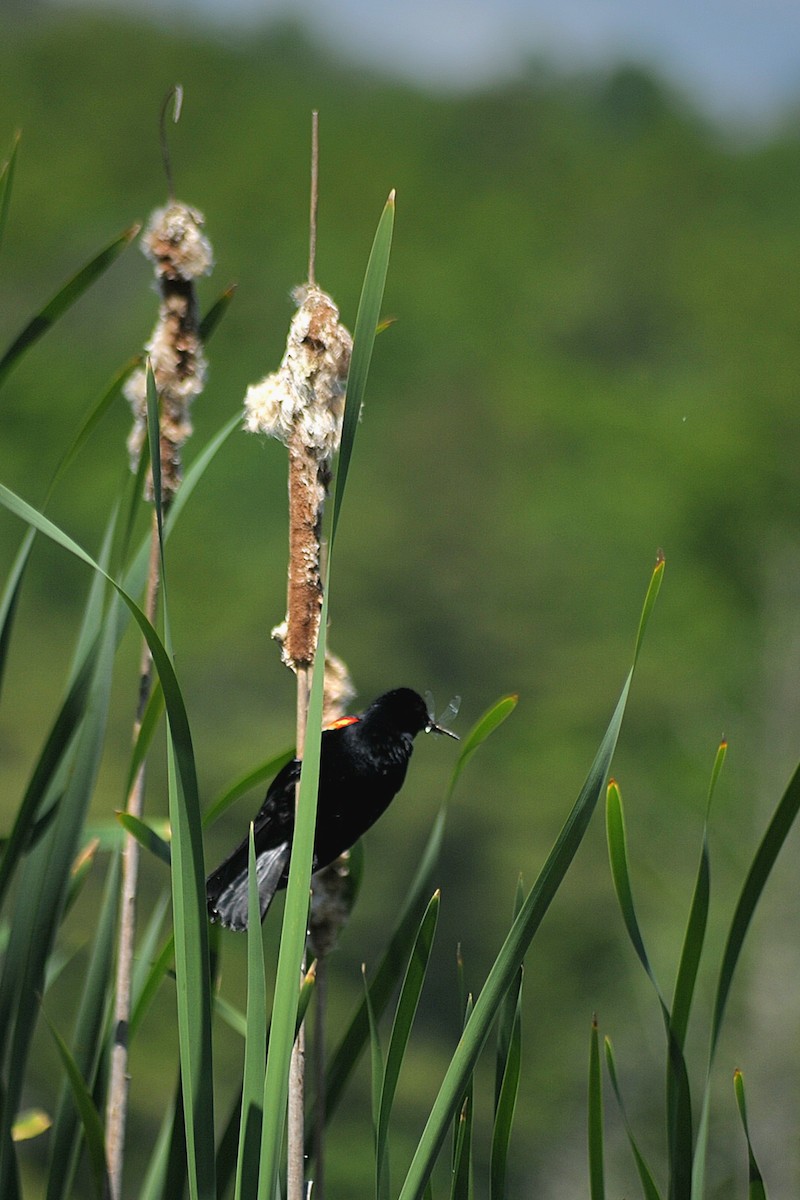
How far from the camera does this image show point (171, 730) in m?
0.75

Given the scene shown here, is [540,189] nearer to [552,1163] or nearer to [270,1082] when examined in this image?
[552,1163]

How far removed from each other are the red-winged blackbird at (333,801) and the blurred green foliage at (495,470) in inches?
56.9

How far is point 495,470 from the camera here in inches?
864

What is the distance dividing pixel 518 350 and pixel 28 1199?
82.1ft

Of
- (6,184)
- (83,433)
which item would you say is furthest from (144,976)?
(6,184)

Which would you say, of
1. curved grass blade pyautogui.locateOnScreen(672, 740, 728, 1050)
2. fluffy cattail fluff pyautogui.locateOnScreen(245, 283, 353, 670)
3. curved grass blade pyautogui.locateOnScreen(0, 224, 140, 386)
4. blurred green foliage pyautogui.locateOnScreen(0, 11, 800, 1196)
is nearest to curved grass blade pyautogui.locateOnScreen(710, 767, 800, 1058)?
curved grass blade pyautogui.locateOnScreen(672, 740, 728, 1050)

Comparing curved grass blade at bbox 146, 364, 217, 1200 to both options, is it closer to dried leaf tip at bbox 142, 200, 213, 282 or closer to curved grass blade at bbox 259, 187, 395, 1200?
curved grass blade at bbox 259, 187, 395, 1200

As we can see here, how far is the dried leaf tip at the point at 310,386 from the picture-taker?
0.92 m

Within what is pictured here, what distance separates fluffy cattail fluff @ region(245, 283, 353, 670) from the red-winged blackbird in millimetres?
135

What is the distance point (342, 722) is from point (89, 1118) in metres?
0.39

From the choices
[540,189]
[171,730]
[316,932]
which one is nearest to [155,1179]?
[316,932]

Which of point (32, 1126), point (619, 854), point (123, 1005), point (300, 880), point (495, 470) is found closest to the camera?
point (300, 880)

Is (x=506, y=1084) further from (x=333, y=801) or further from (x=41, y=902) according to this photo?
(x=41, y=902)

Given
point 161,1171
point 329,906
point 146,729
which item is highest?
point 146,729
